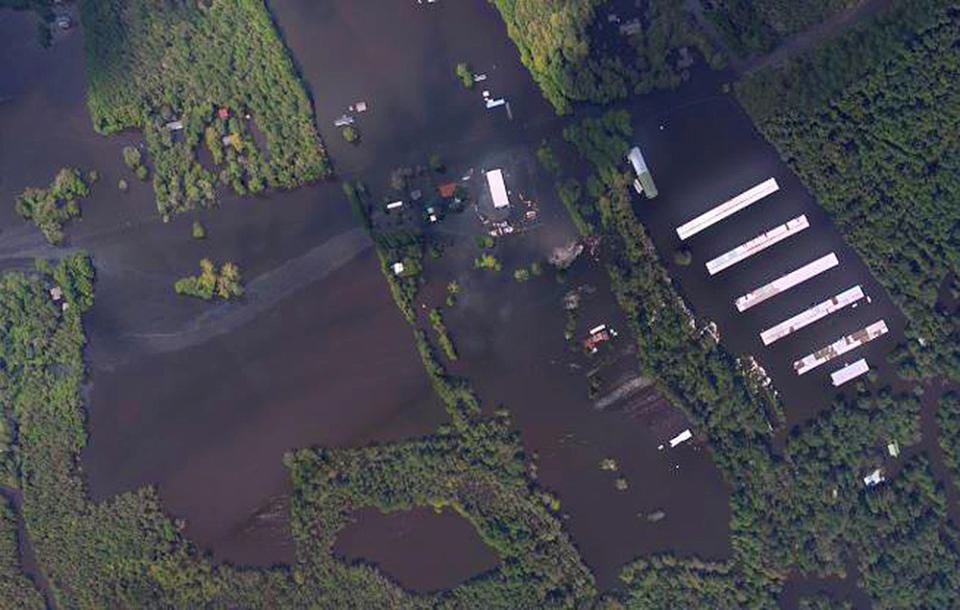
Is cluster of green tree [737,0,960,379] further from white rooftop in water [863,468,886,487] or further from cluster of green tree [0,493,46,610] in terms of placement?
cluster of green tree [0,493,46,610]

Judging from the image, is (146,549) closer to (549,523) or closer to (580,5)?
(549,523)

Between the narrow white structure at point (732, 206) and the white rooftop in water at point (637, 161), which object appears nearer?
the narrow white structure at point (732, 206)

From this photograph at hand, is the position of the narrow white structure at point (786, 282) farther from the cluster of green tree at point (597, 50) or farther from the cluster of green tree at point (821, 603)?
the cluster of green tree at point (821, 603)

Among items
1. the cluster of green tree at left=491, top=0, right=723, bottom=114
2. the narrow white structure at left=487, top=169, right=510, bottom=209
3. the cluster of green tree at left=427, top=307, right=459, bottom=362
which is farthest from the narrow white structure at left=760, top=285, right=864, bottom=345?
the cluster of green tree at left=427, top=307, right=459, bottom=362

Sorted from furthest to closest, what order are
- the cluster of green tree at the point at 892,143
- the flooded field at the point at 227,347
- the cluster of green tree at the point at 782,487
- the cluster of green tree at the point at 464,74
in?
the cluster of green tree at the point at 464,74 < the cluster of green tree at the point at 892,143 < the flooded field at the point at 227,347 < the cluster of green tree at the point at 782,487

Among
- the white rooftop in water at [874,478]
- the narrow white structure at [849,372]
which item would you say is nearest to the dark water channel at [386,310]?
the narrow white structure at [849,372]

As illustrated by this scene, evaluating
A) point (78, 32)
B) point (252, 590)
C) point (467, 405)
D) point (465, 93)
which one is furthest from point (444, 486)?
point (78, 32)
